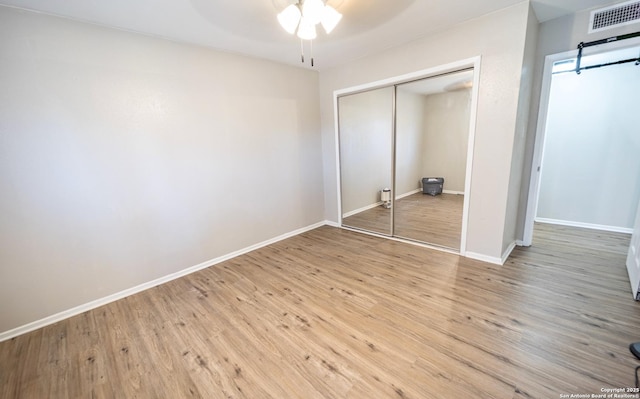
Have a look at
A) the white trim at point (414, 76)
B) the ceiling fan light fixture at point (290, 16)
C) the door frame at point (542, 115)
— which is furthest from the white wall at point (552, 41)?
the ceiling fan light fixture at point (290, 16)

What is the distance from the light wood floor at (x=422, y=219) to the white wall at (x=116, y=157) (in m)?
1.92

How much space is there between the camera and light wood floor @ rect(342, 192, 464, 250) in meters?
3.46

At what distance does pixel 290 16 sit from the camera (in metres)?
1.83

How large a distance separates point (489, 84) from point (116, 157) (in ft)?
12.2

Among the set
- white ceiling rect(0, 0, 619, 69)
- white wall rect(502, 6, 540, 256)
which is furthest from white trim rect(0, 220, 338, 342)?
white wall rect(502, 6, 540, 256)

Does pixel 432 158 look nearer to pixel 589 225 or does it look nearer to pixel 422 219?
pixel 422 219

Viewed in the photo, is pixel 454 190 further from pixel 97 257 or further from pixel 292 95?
pixel 97 257

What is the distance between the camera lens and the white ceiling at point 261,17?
194cm

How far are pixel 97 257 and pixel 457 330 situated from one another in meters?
3.19

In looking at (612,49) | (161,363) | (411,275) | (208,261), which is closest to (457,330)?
(411,275)

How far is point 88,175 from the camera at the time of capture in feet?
7.15

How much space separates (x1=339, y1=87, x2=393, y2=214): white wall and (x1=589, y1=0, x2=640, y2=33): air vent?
2108 mm

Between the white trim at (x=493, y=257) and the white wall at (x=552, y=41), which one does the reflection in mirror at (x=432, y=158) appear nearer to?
the white trim at (x=493, y=257)

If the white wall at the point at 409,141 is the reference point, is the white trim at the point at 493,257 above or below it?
below
